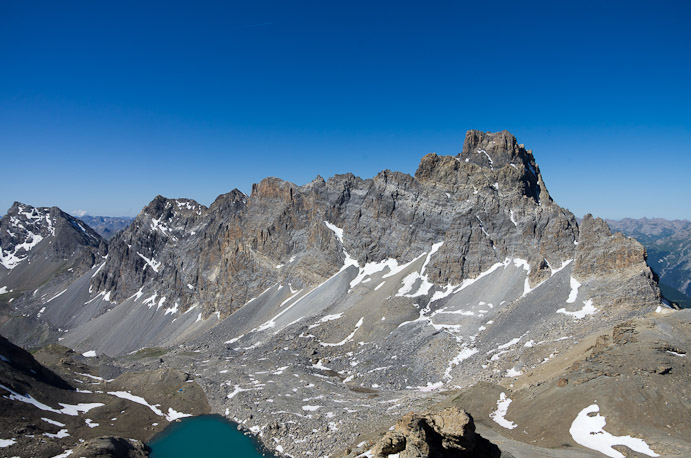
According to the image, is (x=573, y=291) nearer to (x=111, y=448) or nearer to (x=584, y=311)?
(x=584, y=311)

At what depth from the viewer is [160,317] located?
575ft

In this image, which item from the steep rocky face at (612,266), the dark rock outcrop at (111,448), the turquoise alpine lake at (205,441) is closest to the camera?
the dark rock outcrop at (111,448)

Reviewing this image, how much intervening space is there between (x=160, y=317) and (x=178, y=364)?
86.5 meters

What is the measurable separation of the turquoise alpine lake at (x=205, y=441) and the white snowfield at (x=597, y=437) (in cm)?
4033

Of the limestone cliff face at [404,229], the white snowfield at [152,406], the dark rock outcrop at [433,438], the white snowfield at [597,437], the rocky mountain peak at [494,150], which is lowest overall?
the white snowfield at [152,406]

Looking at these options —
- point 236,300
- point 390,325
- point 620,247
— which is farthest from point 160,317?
point 620,247

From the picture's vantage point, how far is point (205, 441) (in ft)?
217

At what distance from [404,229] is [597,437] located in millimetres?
102433

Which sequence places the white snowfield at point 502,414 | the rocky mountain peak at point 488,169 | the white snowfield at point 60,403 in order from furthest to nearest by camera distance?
the rocky mountain peak at point 488,169 → the white snowfield at point 60,403 → the white snowfield at point 502,414

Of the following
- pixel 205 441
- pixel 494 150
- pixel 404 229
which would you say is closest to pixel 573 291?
pixel 404 229

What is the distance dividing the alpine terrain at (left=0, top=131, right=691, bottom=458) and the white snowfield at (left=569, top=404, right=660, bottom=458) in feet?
0.72

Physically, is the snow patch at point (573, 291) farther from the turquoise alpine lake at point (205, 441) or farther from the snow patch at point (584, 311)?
the turquoise alpine lake at point (205, 441)

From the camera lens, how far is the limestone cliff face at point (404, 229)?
11444 centimetres

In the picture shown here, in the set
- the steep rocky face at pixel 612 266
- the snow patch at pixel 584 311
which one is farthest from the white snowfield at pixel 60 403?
the steep rocky face at pixel 612 266
